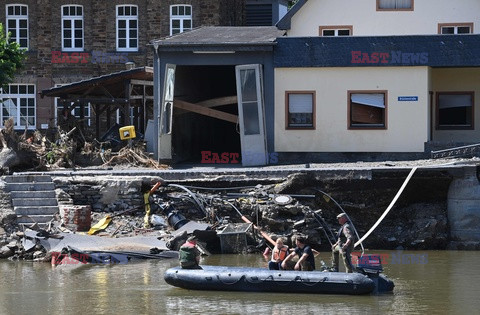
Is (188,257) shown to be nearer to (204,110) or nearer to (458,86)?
(204,110)

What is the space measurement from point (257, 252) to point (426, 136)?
9.06m

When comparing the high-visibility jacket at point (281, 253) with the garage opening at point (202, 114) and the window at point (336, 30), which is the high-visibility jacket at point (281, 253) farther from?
the window at point (336, 30)

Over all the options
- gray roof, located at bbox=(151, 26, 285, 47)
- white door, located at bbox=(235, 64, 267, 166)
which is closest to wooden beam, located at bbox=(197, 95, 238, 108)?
white door, located at bbox=(235, 64, 267, 166)

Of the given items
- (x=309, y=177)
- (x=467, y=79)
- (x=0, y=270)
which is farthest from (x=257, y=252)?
(x=467, y=79)

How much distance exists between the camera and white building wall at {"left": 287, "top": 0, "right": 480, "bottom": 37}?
1526 inches

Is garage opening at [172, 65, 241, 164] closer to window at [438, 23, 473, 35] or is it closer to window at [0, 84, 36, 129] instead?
window at [438, 23, 473, 35]

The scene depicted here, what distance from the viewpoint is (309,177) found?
102 feet

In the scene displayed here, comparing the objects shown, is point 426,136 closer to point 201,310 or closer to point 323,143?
point 323,143

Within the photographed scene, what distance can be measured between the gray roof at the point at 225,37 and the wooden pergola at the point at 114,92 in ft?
6.99

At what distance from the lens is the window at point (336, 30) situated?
3922 centimetres

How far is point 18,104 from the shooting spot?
1922 inches

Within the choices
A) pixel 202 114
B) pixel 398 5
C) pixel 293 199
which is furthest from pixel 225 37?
pixel 293 199

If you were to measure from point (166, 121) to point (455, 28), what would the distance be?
10.5m

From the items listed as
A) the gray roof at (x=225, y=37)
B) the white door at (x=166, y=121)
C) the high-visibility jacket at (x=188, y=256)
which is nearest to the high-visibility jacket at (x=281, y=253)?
the high-visibility jacket at (x=188, y=256)
